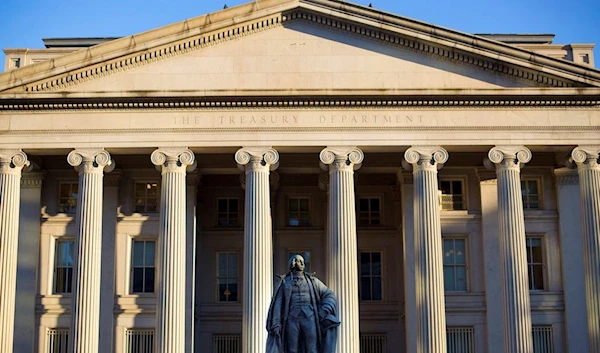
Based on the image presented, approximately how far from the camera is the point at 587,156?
3769 cm

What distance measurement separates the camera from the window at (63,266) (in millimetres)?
40594

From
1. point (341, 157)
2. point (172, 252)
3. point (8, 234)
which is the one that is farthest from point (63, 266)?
point (341, 157)

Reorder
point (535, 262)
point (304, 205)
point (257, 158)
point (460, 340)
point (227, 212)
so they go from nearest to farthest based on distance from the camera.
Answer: point (257, 158)
point (460, 340)
point (535, 262)
point (227, 212)
point (304, 205)

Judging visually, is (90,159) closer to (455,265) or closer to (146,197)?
(146,197)

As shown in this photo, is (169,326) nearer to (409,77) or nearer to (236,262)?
(236,262)

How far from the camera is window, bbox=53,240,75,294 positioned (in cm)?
4059

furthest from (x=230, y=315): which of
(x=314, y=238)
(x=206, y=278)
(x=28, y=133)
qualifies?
(x=28, y=133)

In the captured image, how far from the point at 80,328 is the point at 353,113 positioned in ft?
40.4

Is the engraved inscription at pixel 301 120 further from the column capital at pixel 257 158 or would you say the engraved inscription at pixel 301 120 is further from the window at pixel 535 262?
the window at pixel 535 262

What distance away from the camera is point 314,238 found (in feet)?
142

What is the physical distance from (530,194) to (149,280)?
15518mm

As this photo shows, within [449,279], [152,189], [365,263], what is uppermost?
[152,189]

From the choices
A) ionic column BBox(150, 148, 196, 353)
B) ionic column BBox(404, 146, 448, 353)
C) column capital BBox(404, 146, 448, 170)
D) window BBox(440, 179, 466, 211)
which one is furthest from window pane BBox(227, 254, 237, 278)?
column capital BBox(404, 146, 448, 170)

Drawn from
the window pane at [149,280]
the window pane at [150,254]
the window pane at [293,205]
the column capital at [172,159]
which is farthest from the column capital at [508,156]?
the window pane at [149,280]
